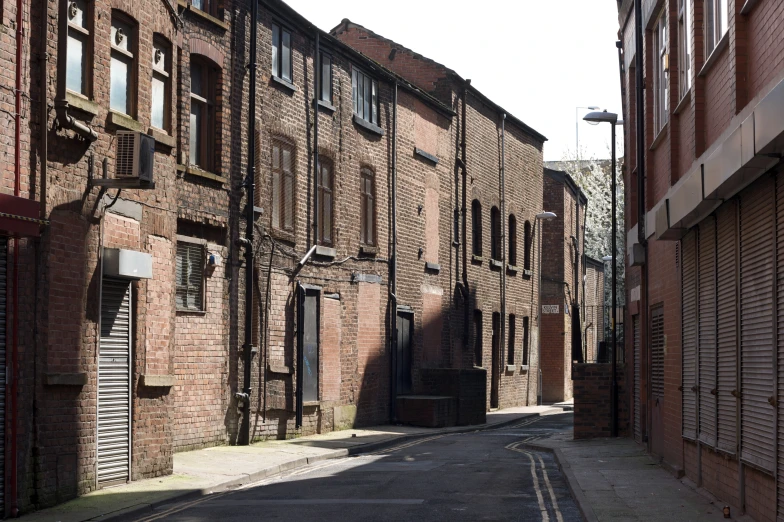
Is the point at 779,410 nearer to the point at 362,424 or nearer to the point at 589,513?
the point at 589,513

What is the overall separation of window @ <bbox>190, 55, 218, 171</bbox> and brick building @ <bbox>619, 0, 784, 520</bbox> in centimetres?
776

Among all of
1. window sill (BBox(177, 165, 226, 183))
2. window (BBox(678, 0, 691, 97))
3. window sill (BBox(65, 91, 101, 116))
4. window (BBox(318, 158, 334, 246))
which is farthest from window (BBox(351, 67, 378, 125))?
window sill (BBox(65, 91, 101, 116))

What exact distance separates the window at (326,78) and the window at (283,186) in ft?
7.37

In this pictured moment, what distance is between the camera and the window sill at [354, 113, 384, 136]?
1071 inches

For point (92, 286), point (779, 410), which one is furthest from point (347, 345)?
point (779, 410)

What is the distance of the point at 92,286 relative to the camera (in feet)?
46.0

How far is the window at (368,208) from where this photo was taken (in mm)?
27844

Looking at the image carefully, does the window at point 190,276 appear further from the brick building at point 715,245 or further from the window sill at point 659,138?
the window sill at point 659,138

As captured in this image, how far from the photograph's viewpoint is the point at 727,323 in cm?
1286

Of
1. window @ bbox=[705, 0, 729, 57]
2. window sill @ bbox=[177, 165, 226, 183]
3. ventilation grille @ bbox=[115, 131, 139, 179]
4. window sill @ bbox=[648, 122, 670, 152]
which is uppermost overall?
window @ bbox=[705, 0, 729, 57]

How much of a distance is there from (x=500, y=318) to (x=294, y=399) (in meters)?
15.9

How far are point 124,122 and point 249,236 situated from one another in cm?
692

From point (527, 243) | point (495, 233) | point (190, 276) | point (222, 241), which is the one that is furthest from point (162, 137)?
point (527, 243)

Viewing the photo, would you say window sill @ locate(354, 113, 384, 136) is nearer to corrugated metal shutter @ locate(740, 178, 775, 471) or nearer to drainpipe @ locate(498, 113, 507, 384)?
drainpipe @ locate(498, 113, 507, 384)
